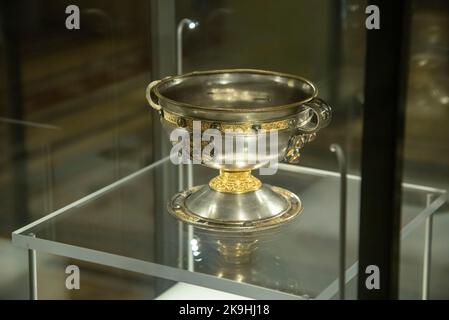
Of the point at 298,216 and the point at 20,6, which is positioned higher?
the point at 20,6

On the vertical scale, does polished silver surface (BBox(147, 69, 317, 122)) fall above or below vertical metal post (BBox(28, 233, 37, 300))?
above

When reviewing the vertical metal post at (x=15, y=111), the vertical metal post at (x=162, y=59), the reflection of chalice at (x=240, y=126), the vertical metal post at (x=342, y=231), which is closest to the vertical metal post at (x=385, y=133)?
the vertical metal post at (x=342, y=231)

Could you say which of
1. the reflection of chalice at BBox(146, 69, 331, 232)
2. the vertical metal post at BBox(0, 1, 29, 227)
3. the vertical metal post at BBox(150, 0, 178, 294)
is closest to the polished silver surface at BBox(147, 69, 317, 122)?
the reflection of chalice at BBox(146, 69, 331, 232)

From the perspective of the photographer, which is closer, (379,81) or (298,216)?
(379,81)

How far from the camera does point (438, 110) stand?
39.1 inches

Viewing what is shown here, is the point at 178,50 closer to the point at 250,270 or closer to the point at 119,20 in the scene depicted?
the point at 119,20

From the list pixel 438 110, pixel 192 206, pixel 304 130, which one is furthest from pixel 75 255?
pixel 438 110

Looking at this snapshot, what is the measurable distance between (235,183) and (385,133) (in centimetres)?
24

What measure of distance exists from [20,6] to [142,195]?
1.06ft

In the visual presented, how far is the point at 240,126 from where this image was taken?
954 mm

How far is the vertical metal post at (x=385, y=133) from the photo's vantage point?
79 cm

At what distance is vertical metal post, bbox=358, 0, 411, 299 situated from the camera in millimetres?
794

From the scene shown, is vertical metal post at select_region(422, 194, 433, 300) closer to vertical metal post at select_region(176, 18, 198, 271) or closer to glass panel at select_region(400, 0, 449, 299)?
glass panel at select_region(400, 0, 449, 299)

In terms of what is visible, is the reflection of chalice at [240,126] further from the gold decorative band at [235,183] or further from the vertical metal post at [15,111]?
the vertical metal post at [15,111]
